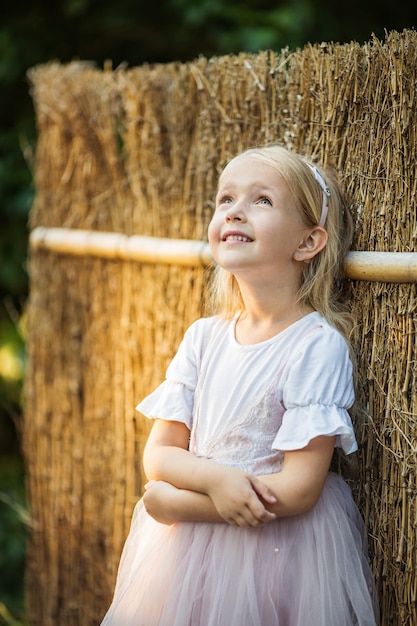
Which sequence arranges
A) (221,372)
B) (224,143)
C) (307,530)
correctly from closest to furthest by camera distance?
(307,530), (221,372), (224,143)

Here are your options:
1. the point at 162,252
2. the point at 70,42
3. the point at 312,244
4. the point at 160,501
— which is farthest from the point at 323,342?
the point at 70,42

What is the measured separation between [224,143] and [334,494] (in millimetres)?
981

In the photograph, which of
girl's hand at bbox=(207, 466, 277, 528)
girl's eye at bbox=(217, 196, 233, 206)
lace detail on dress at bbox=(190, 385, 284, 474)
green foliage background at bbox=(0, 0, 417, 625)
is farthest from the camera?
green foliage background at bbox=(0, 0, 417, 625)

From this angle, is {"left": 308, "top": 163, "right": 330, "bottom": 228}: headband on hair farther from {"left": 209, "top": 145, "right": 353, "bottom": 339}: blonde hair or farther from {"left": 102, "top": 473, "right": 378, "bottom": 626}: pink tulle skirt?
{"left": 102, "top": 473, "right": 378, "bottom": 626}: pink tulle skirt

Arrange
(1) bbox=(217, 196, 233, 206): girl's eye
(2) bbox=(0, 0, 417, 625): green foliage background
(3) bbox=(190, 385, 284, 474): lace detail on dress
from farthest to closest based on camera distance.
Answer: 1. (2) bbox=(0, 0, 417, 625): green foliage background
2. (1) bbox=(217, 196, 233, 206): girl's eye
3. (3) bbox=(190, 385, 284, 474): lace detail on dress

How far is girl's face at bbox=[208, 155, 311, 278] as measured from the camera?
74.5 inches

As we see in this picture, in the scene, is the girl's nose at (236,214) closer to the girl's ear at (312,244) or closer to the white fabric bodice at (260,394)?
the girl's ear at (312,244)

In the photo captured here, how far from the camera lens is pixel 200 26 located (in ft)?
14.4

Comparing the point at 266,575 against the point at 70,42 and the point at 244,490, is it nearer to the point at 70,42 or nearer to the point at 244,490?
the point at 244,490

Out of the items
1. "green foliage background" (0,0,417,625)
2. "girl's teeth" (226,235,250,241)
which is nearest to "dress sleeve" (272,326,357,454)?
"girl's teeth" (226,235,250,241)

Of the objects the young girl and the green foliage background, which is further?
the green foliage background

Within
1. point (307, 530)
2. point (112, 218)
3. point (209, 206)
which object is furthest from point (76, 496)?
point (307, 530)

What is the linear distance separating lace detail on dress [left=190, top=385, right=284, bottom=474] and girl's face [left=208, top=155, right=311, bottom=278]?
0.27 m

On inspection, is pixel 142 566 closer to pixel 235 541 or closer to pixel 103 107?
pixel 235 541
